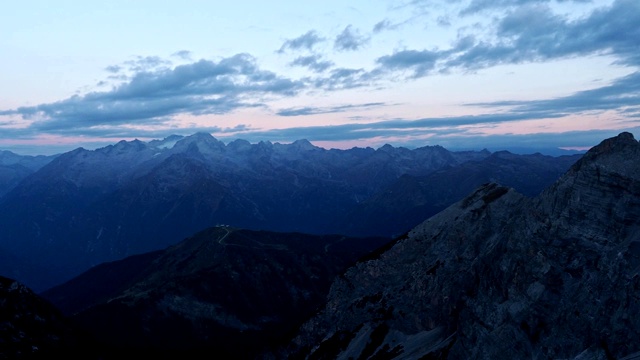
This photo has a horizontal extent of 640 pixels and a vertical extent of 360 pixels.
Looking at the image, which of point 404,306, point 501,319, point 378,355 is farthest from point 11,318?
point 501,319

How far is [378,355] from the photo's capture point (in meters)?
152

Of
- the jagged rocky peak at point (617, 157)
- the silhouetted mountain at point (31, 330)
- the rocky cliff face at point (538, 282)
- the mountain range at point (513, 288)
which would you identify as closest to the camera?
the rocky cliff face at point (538, 282)

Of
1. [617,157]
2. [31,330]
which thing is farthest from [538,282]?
[31,330]

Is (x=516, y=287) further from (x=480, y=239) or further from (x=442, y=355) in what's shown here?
(x=480, y=239)

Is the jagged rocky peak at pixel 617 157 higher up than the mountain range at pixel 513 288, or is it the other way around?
the jagged rocky peak at pixel 617 157

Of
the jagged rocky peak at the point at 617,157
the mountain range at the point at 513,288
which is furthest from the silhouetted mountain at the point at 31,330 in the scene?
the jagged rocky peak at the point at 617,157

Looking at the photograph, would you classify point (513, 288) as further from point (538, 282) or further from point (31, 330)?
point (31, 330)

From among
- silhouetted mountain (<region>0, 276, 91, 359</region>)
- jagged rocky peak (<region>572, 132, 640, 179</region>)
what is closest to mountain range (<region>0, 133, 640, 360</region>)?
jagged rocky peak (<region>572, 132, 640, 179</region>)

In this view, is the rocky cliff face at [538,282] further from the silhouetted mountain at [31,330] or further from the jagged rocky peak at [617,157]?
the silhouetted mountain at [31,330]

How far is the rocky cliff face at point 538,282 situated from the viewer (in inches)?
3617

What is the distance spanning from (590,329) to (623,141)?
4087 cm

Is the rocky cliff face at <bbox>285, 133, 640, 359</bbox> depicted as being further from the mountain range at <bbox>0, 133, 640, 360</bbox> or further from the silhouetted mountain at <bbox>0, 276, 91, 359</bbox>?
the silhouetted mountain at <bbox>0, 276, 91, 359</bbox>

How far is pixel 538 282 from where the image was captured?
352 ft

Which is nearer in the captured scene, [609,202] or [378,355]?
[609,202]
